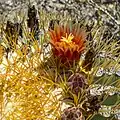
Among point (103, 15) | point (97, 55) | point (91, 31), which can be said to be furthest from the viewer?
point (103, 15)

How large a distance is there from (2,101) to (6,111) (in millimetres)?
30

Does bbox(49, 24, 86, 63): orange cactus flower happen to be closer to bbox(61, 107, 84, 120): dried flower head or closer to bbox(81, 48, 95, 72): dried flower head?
bbox(81, 48, 95, 72): dried flower head

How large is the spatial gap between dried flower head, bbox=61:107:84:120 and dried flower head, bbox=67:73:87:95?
0.05m

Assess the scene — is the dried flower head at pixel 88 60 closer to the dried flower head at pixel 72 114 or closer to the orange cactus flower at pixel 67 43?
the orange cactus flower at pixel 67 43

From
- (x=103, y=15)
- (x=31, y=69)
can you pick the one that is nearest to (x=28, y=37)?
(x=31, y=69)

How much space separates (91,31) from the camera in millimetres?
1613

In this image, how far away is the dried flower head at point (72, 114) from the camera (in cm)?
130

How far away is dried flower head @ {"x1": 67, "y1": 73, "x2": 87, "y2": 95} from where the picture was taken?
1.34 m

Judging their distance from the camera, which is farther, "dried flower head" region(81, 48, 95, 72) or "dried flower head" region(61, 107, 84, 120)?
"dried flower head" region(81, 48, 95, 72)

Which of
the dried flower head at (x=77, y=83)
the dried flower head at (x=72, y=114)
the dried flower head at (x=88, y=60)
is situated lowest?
the dried flower head at (x=72, y=114)

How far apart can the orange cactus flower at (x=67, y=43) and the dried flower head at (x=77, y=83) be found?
2.8 inches

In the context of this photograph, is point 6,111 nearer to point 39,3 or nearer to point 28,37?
point 28,37

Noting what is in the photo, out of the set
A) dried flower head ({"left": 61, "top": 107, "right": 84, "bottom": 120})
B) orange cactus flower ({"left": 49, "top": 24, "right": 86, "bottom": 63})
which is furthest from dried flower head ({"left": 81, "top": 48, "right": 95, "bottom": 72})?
dried flower head ({"left": 61, "top": 107, "right": 84, "bottom": 120})

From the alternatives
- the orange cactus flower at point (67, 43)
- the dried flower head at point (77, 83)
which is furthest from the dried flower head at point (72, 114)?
the orange cactus flower at point (67, 43)
